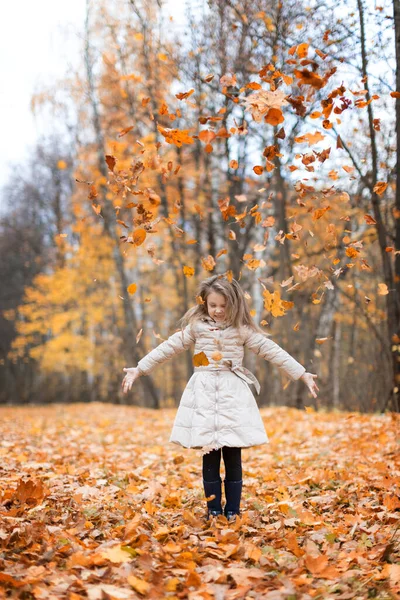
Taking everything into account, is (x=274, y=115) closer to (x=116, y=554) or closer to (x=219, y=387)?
(x=219, y=387)

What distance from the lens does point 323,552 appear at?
315cm

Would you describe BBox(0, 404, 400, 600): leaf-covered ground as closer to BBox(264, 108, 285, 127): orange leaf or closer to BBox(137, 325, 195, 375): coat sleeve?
BBox(137, 325, 195, 375): coat sleeve

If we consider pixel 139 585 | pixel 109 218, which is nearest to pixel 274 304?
pixel 139 585

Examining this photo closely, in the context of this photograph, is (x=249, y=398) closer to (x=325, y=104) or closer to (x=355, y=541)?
(x=355, y=541)

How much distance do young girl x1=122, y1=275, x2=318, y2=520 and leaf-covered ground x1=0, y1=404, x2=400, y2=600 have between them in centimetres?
35

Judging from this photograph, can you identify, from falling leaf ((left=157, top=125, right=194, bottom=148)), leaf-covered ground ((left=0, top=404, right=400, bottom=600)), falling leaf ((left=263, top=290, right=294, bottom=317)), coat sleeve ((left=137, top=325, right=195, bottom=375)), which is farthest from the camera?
falling leaf ((left=263, top=290, right=294, bottom=317))

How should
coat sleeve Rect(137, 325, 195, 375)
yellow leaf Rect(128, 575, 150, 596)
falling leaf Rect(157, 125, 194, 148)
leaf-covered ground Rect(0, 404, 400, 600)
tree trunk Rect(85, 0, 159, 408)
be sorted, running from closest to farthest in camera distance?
yellow leaf Rect(128, 575, 150, 596), leaf-covered ground Rect(0, 404, 400, 600), coat sleeve Rect(137, 325, 195, 375), falling leaf Rect(157, 125, 194, 148), tree trunk Rect(85, 0, 159, 408)

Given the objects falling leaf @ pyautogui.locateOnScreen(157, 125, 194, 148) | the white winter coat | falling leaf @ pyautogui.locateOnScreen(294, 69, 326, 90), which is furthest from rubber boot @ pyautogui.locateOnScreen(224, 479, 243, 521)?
falling leaf @ pyautogui.locateOnScreen(294, 69, 326, 90)

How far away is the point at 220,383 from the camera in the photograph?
12.5 feet

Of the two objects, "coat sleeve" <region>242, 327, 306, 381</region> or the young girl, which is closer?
the young girl

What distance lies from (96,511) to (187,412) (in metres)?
0.85

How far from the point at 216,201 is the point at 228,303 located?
950 cm

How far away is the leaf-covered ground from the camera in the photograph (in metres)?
2.62

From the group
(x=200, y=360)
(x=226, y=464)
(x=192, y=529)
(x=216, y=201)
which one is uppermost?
(x=216, y=201)
